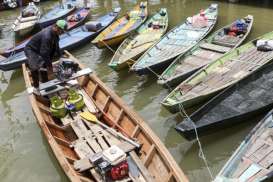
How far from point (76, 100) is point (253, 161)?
15.0 feet

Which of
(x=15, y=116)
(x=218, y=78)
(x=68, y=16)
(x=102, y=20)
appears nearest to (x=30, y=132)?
(x=15, y=116)

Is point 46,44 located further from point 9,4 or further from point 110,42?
point 9,4

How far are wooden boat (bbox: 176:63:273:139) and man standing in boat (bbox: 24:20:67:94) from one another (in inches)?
155

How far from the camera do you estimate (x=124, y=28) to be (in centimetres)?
1540

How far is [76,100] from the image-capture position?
9055mm

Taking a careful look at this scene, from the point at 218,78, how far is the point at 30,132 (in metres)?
5.71

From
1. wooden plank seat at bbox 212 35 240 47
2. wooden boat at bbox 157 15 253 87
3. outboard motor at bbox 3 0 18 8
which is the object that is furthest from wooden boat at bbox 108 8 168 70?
Result: outboard motor at bbox 3 0 18 8

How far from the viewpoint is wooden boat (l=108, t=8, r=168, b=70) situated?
1208 centimetres

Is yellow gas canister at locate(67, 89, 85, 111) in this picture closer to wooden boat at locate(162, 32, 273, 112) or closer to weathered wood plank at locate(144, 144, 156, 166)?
wooden boat at locate(162, 32, 273, 112)

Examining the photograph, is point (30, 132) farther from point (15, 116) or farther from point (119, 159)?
point (119, 159)

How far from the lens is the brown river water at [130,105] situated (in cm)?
820

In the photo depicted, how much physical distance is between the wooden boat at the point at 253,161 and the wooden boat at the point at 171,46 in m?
4.53

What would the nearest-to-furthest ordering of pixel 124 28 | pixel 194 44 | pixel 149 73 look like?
pixel 149 73 < pixel 194 44 < pixel 124 28

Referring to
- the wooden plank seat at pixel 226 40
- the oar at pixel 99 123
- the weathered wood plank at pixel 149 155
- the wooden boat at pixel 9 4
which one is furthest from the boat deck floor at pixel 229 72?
the wooden boat at pixel 9 4
